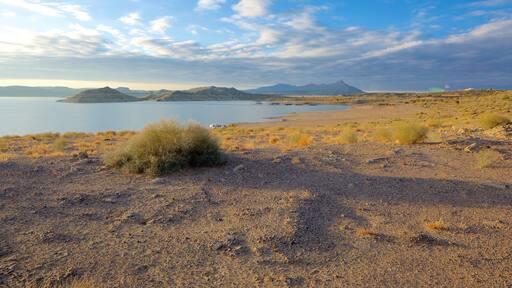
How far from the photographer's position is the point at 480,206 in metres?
7.71

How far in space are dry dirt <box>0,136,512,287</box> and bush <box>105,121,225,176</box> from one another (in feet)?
1.35

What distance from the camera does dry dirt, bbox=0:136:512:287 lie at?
4.87m

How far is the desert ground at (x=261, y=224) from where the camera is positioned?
4863 mm

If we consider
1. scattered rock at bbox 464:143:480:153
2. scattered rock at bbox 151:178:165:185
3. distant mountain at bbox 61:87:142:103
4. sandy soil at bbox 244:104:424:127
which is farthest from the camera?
distant mountain at bbox 61:87:142:103

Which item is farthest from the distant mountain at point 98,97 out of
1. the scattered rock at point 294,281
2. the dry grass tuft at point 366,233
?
the scattered rock at point 294,281

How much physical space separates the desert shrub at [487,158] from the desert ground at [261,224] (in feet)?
0.14

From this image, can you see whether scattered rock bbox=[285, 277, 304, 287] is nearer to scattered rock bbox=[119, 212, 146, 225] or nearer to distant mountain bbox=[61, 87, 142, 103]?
scattered rock bbox=[119, 212, 146, 225]

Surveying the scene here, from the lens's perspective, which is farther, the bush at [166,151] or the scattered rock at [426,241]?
the bush at [166,151]

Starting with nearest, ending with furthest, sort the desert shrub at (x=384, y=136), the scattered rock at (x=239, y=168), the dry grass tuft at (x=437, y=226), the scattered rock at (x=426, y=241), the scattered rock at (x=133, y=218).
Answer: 1. the scattered rock at (x=426, y=241)
2. the dry grass tuft at (x=437, y=226)
3. the scattered rock at (x=133, y=218)
4. the scattered rock at (x=239, y=168)
5. the desert shrub at (x=384, y=136)

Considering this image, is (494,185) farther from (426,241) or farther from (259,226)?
(259,226)

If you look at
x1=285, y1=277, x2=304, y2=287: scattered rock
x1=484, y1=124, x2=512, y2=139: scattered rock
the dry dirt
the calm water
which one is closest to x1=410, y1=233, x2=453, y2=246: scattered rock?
the dry dirt

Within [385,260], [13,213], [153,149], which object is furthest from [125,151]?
[385,260]

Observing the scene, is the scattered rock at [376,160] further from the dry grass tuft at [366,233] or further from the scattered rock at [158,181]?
the scattered rock at [158,181]

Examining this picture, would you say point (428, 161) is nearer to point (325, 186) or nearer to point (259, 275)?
point (325, 186)
